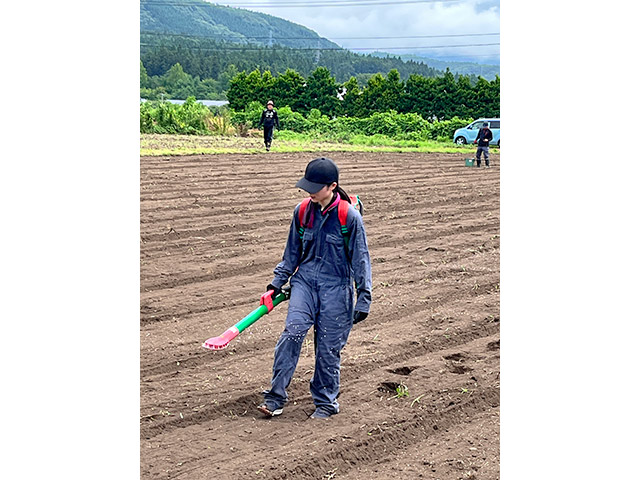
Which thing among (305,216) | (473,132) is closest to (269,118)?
(473,132)

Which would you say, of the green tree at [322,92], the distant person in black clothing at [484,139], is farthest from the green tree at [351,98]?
the distant person in black clothing at [484,139]

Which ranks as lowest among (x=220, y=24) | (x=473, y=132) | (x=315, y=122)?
(x=473, y=132)

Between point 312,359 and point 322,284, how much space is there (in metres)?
1.47

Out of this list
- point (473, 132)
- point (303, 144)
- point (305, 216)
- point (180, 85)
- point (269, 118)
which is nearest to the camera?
point (305, 216)

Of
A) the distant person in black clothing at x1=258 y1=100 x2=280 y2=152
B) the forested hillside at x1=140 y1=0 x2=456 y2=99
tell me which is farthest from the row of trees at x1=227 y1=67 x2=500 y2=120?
the distant person in black clothing at x1=258 y1=100 x2=280 y2=152

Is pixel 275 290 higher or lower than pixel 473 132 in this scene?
lower

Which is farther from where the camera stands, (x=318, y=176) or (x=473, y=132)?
(x=473, y=132)

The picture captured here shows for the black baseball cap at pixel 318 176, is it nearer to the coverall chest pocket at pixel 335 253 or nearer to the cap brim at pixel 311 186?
the cap brim at pixel 311 186

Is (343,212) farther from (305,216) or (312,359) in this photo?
(312,359)

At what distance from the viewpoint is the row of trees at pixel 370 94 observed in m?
17.8

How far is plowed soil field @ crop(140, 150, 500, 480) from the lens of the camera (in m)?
5.20

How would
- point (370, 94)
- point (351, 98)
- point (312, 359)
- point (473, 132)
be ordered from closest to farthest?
point (312, 359) < point (370, 94) < point (351, 98) < point (473, 132)

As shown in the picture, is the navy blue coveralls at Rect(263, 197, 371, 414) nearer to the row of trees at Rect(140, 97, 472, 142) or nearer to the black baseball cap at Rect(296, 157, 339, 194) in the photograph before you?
the black baseball cap at Rect(296, 157, 339, 194)

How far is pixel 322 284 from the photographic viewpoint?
213 inches
